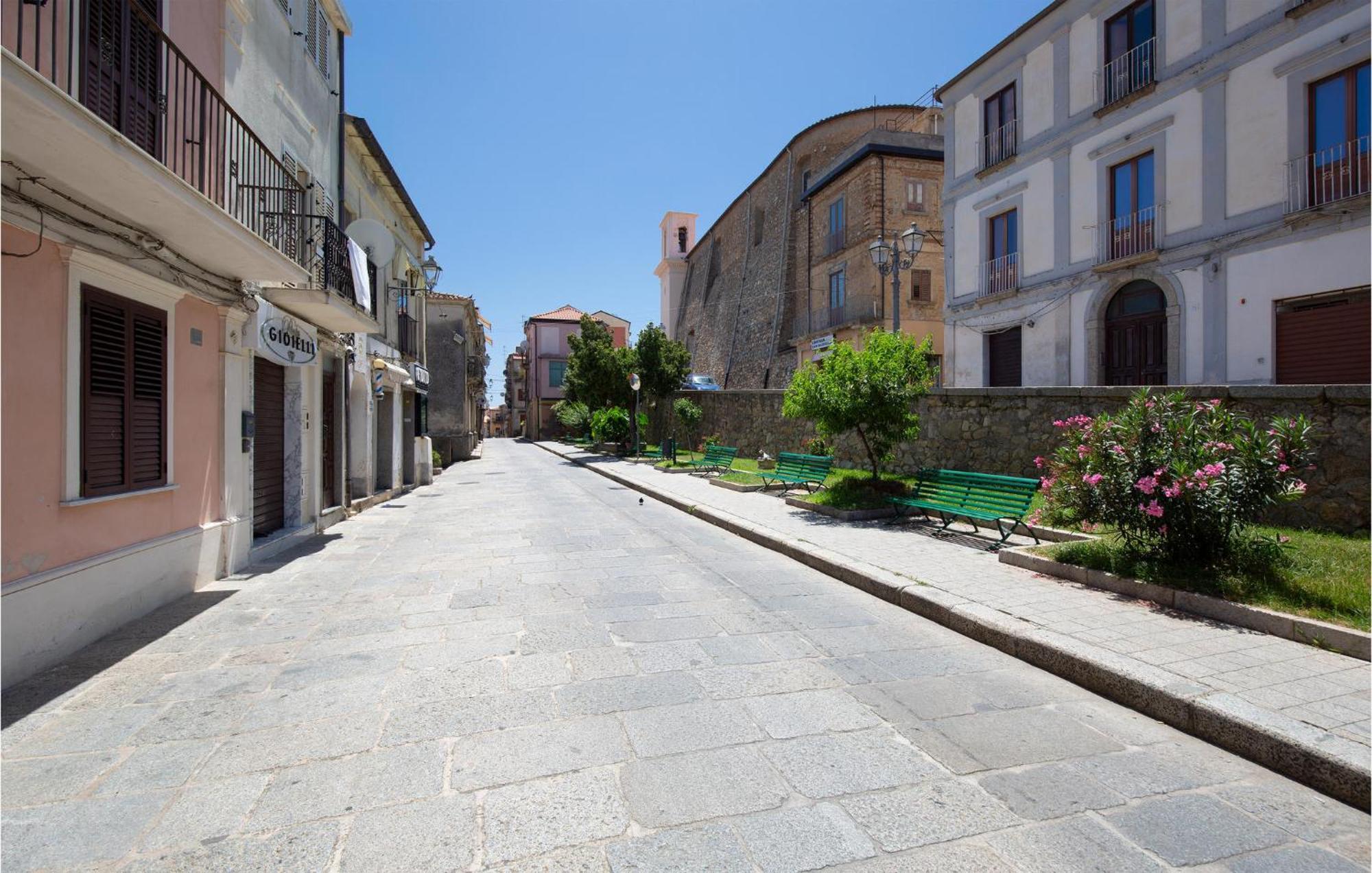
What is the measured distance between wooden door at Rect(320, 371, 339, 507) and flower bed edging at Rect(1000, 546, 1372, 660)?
10.7m

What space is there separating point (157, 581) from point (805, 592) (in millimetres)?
5785

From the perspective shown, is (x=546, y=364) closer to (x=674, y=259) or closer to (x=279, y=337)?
(x=674, y=259)

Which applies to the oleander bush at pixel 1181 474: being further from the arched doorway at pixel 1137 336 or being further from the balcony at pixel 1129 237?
the balcony at pixel 1129 237

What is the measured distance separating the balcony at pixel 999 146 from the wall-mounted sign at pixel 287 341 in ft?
57.4

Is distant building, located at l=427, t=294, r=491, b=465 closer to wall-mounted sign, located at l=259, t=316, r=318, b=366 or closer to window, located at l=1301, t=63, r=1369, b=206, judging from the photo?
wall-mounted sign, located at l=259, t=316, r=318, b=366

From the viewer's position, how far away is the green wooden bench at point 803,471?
12289 mm

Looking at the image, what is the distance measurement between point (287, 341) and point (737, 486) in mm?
9035

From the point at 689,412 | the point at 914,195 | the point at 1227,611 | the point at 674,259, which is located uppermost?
the point at 674,259

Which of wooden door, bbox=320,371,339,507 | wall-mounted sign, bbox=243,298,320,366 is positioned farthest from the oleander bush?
wooden door, bbox=320,371,339,507

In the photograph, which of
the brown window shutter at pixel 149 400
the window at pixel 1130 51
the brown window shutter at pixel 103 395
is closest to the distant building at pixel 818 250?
the window at pixel 1130 51

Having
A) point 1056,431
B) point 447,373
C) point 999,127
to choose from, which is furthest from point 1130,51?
point 447,373

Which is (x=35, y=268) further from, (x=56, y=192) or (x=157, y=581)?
(x=157, y=581)

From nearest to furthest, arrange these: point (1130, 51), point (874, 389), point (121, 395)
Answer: point (121, 395) < point (874, 389) < point (1130, 51)

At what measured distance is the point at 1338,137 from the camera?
11359 millimetres
